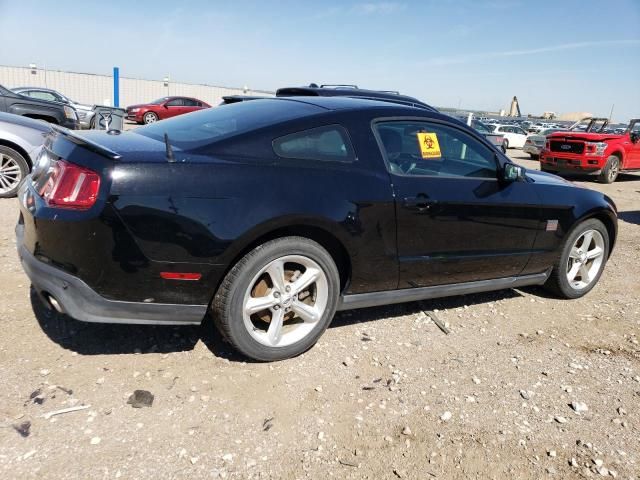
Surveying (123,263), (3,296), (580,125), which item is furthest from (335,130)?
(580,125)

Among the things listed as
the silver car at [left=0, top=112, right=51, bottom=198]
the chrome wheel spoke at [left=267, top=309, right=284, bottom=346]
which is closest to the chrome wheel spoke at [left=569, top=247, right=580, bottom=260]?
the chrome wheel spoke at [left=267, top=309, right=284, bottom=346]

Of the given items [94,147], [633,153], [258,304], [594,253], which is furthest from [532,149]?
[94,147]

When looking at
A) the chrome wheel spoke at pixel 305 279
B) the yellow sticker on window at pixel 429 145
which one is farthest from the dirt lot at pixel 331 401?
the yellow sticker on window at pixel 429 145

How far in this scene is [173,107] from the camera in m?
23.4

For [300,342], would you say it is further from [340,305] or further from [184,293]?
[184,293]

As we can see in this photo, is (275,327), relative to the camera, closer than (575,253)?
Yes

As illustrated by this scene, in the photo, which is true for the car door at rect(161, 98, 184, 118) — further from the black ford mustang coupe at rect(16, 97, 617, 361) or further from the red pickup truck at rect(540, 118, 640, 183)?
the black ford mustang coupe at rect(16, 97, 617, 361)

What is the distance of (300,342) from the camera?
3.09 m

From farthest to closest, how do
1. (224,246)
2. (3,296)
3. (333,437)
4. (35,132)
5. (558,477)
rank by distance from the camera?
(35,132) < (3,296) < (224,246) < (333,437) < (558,477)

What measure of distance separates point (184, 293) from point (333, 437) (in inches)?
40.2

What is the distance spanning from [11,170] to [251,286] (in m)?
4.95

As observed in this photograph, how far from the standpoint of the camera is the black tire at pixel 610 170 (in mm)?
12484

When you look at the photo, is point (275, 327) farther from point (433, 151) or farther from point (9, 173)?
point (9, 173)

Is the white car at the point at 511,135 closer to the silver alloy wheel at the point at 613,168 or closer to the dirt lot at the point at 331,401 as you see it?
the silver alloy wheel at the point at 613,168
